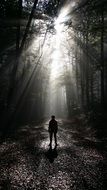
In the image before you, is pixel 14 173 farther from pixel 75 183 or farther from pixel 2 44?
pixel 2 44

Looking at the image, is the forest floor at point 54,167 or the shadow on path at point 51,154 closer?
the forest floor at point 54,167

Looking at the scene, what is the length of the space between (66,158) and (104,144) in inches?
184

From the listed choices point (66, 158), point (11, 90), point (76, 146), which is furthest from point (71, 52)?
point (66, 158)

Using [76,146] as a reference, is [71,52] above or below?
above

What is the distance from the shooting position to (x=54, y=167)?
520 inches

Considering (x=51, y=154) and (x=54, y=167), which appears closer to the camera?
(x=54, y=167)

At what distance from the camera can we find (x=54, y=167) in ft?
43.4

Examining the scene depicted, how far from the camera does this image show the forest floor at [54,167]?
10.4 meters

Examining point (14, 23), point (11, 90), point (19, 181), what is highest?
point (14, 23)

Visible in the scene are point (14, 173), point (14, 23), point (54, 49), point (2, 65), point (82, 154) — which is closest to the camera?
point (14, 173)

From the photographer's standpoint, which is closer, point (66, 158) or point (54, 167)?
point (54, 167)

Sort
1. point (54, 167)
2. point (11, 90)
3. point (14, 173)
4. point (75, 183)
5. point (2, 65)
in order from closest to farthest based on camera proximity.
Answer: point (75, 183)
point (14, 173)
point (54, 167)
point (11, 90)
point (2, 65)

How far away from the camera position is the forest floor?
10.4 m

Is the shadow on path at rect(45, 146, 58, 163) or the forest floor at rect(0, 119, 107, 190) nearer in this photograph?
the forest floor at rect(0, 119, 107, 190)
